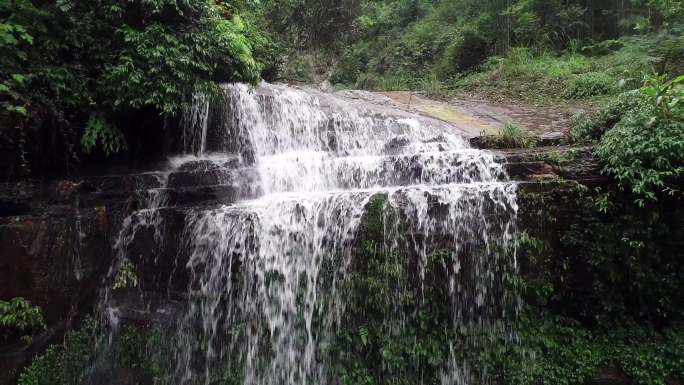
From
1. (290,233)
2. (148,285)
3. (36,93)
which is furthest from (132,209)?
(290,233)

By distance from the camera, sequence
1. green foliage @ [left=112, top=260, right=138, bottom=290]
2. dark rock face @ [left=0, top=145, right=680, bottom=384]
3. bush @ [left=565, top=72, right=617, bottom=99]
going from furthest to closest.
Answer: bush @ [left=565, top=72, right=617, bottom=99], green foliage @ [left=112, top=260, right=138, bottom=290], dark rock face @ [left=0, top=145, right=680, bottom=384]

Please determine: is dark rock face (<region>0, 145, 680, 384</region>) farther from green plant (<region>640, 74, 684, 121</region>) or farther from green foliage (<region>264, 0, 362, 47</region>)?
green foliage (<region>264, 0, 362, 47</region>)

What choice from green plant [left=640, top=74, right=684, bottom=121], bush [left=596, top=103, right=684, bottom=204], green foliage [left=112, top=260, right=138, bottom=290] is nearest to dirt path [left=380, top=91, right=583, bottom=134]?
green plant [left=640, top=74, right=684, bottom=121]

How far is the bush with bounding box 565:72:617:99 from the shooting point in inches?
424

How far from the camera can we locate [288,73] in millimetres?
17047

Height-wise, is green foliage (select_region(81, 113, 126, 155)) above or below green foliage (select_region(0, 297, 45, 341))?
above

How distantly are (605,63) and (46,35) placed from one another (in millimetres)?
13365

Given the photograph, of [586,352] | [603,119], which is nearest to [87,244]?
[586,352]

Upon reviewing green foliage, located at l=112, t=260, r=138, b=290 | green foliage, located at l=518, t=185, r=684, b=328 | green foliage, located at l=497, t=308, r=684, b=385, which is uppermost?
green foliage, located at l=518, t=185, r=684, b=328

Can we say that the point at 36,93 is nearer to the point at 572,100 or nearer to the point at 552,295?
the point at 552,295

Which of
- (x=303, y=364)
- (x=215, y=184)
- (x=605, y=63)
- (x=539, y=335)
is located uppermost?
(x=605, y=63)

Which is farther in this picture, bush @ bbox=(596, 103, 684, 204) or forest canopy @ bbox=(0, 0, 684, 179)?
forest canopy @ bbox=(0, 0, 684, 179)

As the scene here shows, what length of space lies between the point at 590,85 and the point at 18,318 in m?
13.2

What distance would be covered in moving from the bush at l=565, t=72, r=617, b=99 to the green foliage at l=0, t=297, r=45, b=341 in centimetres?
1262
